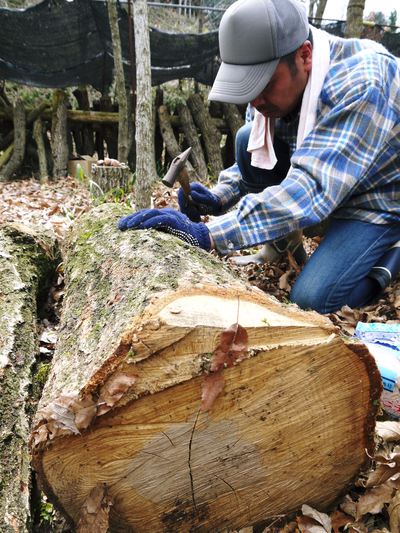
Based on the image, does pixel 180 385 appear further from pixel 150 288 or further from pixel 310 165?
pixel 310 165

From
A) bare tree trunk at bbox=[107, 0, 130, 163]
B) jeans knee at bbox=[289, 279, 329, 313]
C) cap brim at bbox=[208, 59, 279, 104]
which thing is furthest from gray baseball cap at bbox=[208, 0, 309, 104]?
bare tree trunk at bbox=[107, 0, 130, 163]

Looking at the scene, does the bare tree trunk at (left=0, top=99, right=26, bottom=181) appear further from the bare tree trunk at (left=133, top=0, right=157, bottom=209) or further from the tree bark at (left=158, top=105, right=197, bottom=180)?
the bare tree trunk at (left=133, top=0, right=157, bottom=209)

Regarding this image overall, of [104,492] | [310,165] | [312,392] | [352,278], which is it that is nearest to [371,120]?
[310,165]

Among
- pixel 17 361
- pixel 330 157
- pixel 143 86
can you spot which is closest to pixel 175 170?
pixel 330 157

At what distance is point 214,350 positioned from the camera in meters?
1.27

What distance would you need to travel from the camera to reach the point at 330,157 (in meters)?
2.31

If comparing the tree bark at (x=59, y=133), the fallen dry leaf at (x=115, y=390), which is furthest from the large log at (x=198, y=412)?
the tree bark at (x=59, y=133)

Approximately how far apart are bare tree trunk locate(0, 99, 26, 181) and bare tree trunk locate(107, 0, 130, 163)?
1.81 meters

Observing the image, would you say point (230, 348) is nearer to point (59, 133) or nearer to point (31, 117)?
point (59, 133)

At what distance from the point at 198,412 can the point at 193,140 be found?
7.22 meters

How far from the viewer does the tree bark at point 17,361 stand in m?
1.45

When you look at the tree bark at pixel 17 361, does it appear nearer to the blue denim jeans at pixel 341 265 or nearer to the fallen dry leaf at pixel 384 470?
the fallen dry leaf at pixel 384 470

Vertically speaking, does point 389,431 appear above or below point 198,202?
below

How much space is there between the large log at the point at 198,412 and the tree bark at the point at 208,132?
6.66 meters
